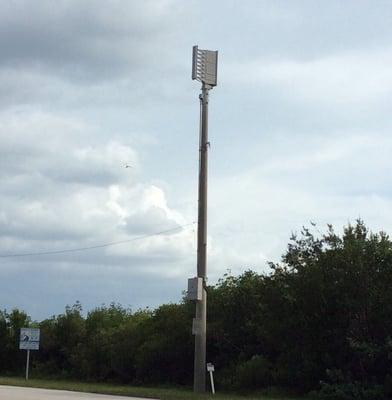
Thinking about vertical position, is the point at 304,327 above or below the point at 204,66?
below

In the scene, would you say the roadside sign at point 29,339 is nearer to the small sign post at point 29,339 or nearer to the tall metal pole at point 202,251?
the small sign post at point 29,339

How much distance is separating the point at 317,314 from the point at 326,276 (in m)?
1.60

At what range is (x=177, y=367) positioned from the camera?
46.6 m

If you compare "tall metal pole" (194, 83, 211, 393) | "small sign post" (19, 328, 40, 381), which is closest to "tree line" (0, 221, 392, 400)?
"tall metal pole" (194, 83, 211, 393)

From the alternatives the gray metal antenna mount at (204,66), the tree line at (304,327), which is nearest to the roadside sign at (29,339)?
the tree line at (304,327)

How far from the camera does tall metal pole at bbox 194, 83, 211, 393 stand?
30.9m

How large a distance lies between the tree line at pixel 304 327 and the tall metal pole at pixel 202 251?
3.02m

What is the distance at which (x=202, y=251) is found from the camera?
103 feet

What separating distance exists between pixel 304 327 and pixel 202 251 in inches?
192

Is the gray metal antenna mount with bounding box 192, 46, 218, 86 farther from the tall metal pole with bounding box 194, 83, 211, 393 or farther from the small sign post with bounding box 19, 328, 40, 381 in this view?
the small sign post with bounding box 19, 328, 40, 381

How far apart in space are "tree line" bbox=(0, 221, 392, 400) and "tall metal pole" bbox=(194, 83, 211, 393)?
3018mm

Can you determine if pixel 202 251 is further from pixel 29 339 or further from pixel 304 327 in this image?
pixel 29 339

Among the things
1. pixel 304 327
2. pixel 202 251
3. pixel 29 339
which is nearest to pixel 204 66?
pixel 202 251

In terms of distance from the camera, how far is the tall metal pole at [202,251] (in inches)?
1218
